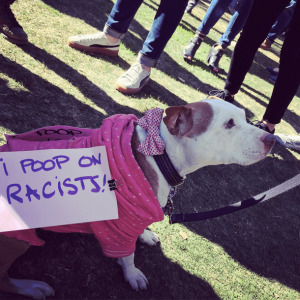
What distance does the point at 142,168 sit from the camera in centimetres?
157

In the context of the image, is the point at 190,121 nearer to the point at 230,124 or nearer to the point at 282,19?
the point at 230,124

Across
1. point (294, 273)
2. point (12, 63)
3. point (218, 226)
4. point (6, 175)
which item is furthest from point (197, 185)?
point (12, 63)

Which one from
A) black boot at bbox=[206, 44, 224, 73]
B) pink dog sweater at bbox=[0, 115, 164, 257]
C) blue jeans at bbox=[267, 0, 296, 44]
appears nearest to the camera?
pink dog sweater at bbox=[0, 115, 164, 257]

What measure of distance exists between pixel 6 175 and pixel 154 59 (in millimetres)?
2969

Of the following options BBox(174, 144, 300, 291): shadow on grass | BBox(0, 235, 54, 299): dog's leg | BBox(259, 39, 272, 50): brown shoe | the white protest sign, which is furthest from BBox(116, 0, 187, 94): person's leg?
BBox(259, 39, 272, 50): brown shoe

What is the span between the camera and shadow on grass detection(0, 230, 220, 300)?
5.80ft

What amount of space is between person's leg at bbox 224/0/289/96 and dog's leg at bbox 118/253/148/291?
9.32 ft

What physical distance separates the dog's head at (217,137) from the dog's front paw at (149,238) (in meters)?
0.98

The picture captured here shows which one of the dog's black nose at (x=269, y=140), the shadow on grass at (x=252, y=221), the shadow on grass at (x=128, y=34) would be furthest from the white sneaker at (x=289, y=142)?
the dog's black nose at (x=269, y=140)

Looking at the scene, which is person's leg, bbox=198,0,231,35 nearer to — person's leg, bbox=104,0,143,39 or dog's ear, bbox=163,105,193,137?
person's leg, bbox=104,0,143,39

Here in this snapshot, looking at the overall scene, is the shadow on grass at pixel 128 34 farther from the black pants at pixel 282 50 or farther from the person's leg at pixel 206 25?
the black pants at pixel 282 50

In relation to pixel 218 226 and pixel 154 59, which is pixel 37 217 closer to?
pixel 218 226

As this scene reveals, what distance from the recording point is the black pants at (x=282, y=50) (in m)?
2.68

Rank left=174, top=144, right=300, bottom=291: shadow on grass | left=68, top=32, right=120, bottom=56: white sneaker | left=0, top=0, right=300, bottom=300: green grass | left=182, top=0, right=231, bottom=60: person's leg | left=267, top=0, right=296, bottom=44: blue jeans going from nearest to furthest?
1. left=0, top=0, right=300, bottom=300: green grass
2. left=174, top=144, right=300, bottom=291: shadow on grass
3. left=68, top=32, right=120, bottom=56: white sneaker
4. left=182, top=0, right=231, bottom=60: person's leg
5. left=267, top=0, right=296, bottom=44: blue jeans
